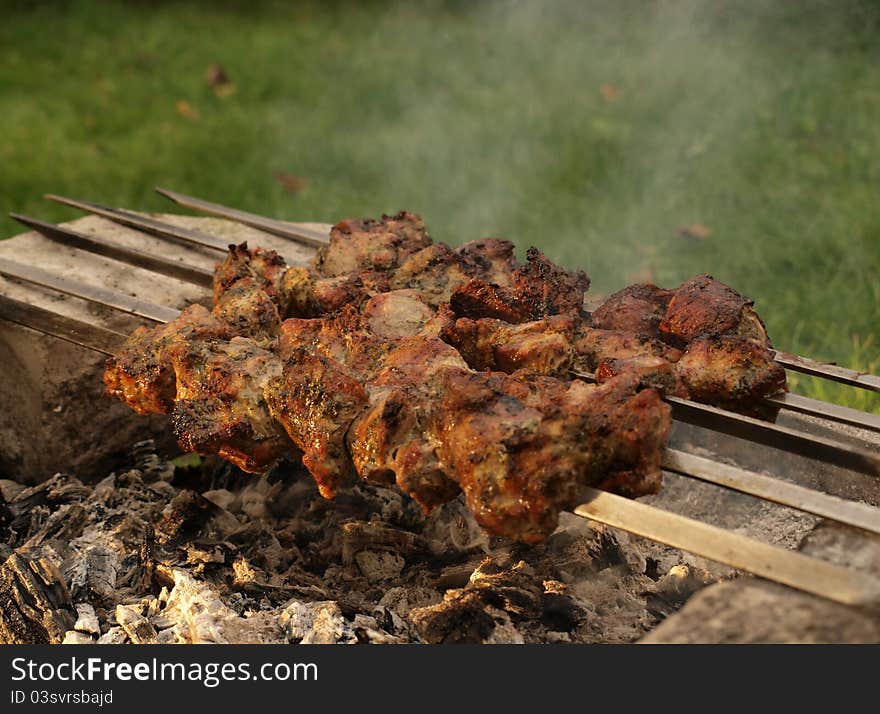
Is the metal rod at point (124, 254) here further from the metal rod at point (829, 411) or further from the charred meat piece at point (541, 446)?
the metal rod at point (829, 411)

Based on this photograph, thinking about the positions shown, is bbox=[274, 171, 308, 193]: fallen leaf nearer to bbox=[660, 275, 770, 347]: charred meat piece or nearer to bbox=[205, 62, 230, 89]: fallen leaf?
bbox=[205, 62, 230, 89]: fallen leaf

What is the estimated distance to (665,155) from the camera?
675cm

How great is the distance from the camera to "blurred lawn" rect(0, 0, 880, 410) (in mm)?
5848

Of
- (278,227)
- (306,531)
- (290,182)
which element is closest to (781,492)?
(306,531)

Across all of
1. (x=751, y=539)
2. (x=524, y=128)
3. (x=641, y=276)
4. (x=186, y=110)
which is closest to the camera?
(x=751, y=539)

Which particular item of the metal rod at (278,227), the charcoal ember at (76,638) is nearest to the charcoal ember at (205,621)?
the charcoal ember at (76,638)

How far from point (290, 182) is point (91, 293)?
3.99m

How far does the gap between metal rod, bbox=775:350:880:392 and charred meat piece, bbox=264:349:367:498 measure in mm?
1155

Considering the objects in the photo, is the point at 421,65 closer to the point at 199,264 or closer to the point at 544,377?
the point at 199,264

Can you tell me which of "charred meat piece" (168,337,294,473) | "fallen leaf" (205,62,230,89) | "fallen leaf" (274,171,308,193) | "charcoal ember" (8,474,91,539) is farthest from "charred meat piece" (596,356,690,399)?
"fallen leaf" (205,62,230,89)

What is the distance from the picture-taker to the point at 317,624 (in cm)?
247

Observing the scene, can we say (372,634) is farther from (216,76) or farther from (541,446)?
(216,76)

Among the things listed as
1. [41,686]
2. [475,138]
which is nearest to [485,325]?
[41,686]

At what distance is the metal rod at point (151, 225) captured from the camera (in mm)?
3471
